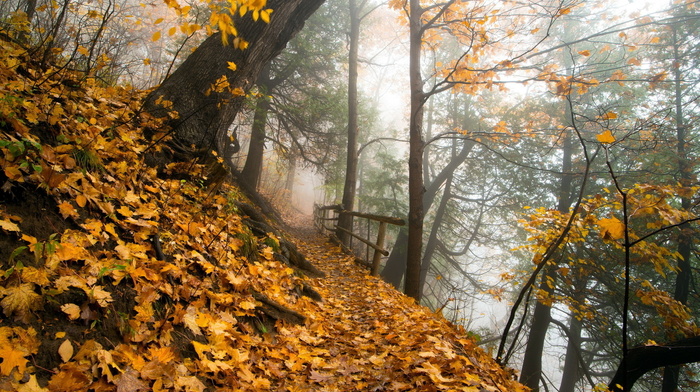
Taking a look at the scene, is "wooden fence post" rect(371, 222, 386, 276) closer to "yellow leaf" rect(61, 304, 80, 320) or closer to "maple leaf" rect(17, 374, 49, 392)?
"yellow leaf" rect(61, 304, 80, 320)

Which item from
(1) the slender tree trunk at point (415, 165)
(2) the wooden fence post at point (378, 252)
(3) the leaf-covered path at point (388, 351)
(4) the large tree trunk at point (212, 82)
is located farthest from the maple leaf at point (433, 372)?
(2) the wooden fence post at point (378, 252)

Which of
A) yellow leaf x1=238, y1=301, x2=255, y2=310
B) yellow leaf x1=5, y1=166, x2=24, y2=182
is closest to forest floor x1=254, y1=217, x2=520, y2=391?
yellow leaf x1=238, y1=301, x2=255, y2=310

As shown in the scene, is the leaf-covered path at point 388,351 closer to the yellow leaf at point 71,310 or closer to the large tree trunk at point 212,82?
the yellow leaf at point 71,310

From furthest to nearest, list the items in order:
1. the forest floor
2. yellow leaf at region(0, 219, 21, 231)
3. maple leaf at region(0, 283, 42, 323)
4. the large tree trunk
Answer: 1. the large tree trunk
2. the forest floor
3. yellow leaf at region(0, 219, 21, 231)
4. maple leaf at region(0, 283, 42, 323)

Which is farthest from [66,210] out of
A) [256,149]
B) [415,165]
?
[256,149]

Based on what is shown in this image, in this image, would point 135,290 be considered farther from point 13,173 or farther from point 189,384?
point 13,173

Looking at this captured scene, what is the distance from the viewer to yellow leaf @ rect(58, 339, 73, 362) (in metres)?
1.28

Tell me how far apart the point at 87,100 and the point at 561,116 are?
12.9m

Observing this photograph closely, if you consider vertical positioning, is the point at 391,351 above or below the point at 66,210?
below

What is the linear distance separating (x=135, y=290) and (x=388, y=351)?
6.15 feet

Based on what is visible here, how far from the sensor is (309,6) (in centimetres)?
502

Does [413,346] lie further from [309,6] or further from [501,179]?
[501,179]

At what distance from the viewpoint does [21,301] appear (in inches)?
51.1

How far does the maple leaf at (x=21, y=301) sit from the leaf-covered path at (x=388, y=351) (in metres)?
1.54
